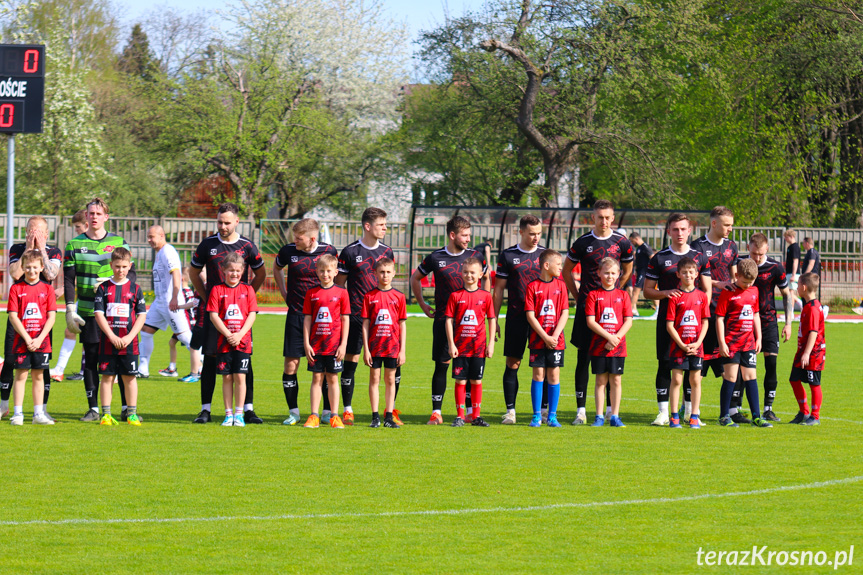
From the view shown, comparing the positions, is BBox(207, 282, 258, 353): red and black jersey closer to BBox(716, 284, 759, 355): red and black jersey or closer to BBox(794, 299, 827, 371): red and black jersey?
BBox(716, 284, 759, 355): red and black jersey

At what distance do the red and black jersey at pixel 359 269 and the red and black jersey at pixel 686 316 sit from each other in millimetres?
2665

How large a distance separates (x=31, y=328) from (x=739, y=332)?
21.5 ft

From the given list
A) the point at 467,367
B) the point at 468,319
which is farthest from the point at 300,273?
the point at 467,367

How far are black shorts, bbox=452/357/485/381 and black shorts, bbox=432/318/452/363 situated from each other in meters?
0.11

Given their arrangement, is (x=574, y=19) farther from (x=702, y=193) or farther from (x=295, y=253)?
(x=295, y=253)

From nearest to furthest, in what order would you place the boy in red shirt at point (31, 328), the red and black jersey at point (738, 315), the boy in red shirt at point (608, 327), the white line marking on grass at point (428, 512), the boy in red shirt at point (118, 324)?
the white line marking on grass at point (428, 512) < the boy in red shirt at point (31, 328) < the boy in red shirt at point (118, 324) < the boy in red shirt at point (608, 327) < the red and black jersey at point (738, 315)

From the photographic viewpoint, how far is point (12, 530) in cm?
549

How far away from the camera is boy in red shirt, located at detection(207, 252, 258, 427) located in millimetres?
8867

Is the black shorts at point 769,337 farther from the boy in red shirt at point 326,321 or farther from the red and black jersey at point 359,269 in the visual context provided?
the boy in red shirt at point 326,321

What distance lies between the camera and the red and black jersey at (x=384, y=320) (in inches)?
354

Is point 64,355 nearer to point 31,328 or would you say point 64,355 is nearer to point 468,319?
point 31,328

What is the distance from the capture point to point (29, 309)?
29.2 feet

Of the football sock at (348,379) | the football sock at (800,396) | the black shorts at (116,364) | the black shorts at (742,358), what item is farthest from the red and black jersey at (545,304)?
the black shorts at (116,364)

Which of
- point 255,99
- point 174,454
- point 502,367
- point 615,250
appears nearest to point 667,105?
point 255,99
